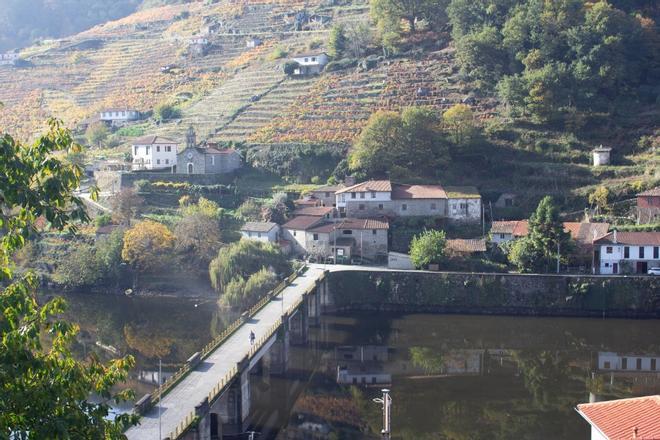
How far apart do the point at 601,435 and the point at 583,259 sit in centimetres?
3520

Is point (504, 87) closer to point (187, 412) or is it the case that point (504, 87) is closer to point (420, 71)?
point (420, 71)

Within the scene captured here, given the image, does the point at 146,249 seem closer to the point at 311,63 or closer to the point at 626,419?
the point at 311,63

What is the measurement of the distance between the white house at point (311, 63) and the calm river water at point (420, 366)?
1694 inches

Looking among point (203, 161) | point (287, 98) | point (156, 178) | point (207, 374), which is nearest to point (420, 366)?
point (207, 374)

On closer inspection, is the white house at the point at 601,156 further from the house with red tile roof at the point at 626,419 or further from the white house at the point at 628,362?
the house with red tile roof at the point at 626,419

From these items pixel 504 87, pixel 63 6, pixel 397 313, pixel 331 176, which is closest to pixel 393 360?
pixel 397 313

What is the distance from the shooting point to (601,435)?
21141 millimetres

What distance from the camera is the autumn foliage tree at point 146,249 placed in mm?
59312

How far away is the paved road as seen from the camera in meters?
27.8

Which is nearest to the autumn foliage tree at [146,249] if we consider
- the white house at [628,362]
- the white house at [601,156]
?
the white house at [628,362]

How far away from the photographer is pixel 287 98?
87000 millimetres

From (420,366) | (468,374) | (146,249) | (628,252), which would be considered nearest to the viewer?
(468,374)

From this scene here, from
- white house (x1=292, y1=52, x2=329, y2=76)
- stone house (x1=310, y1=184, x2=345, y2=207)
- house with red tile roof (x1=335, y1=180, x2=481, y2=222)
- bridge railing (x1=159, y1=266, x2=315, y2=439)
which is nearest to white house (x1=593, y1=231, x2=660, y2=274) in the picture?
house with red tile roof (x1=335, y1=180, x2=481, y2=222)

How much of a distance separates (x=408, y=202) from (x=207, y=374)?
31.7 m
